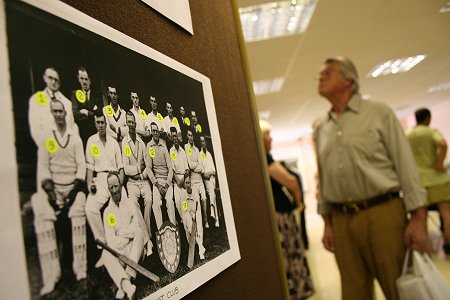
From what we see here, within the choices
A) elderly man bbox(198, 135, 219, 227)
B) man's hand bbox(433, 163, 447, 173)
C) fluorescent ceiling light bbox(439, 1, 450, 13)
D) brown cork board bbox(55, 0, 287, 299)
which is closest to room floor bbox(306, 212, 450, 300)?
man's hand bbox(433, 163, 447, 173)

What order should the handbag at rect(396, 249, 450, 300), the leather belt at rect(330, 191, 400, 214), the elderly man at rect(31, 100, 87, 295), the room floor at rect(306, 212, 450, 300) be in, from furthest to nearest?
the room floor at rect(306, 212, 450, 300)
the leather belt at rect(330, 191, 400, 214)
the handbag at rect(396, 249, 450, 300)
the elderly man at rect(31, 100, 87, 295)

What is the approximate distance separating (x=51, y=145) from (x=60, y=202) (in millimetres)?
51

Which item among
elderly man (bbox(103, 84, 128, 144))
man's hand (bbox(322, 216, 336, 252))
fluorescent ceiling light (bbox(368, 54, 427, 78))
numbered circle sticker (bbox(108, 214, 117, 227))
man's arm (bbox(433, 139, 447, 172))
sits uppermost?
fluorescent ceiling light (bbox(368, 54, 427, 78))

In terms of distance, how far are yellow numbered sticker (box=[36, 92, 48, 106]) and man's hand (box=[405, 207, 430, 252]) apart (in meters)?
1.38

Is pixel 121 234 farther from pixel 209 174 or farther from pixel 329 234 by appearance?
pixel 329 234

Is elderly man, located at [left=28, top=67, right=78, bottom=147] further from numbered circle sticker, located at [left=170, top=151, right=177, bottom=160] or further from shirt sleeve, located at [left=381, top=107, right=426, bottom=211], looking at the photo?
shirt sleeve, located at [left=381, top=107, right=426, bottom=211]

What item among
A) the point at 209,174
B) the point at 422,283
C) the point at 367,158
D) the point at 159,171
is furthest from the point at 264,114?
the point at 159,171

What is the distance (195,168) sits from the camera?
0.45 meters

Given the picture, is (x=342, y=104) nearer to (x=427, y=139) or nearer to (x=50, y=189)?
(x=50, y=189)

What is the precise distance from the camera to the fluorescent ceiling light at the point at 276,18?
270cm

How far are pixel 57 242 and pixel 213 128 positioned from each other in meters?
0.32

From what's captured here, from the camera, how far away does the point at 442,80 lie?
616 cm

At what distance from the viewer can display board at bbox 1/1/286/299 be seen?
29 centimetres

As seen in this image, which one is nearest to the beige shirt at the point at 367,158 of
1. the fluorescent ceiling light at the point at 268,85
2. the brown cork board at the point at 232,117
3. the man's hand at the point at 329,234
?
the man's hand at the point at 329,234
